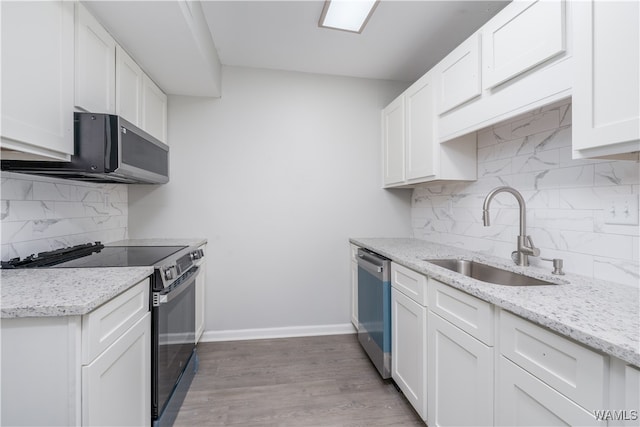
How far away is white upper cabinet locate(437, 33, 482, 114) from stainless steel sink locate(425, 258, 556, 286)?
99 cm

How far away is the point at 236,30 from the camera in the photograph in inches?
82.1

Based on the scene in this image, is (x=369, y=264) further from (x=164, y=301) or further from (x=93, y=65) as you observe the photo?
(x=93, y=65)

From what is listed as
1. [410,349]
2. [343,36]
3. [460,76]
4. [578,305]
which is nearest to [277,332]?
[410,349]

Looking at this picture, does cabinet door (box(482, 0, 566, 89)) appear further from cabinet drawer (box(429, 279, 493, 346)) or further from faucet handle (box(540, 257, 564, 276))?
cabinet drawer (box(429, 279, 493, 346))

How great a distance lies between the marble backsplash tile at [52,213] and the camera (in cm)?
135

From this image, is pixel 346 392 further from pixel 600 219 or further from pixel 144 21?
pixel 144 21

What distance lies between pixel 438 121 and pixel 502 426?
5.58ft

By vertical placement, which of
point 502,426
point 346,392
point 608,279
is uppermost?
point 608,279

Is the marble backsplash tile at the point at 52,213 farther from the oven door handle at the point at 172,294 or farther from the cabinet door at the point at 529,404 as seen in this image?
the cabinet door at the point at 529,404

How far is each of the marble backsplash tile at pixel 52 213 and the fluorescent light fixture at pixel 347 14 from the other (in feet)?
6.58

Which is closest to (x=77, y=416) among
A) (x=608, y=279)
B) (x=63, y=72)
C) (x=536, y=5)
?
(x=63, y=72)

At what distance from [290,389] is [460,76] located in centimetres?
229

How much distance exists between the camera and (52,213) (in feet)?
5.31

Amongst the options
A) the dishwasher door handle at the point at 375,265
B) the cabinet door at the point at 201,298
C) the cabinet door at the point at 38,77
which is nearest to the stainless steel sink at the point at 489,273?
the dishwasher door handle at the point at 375,265
